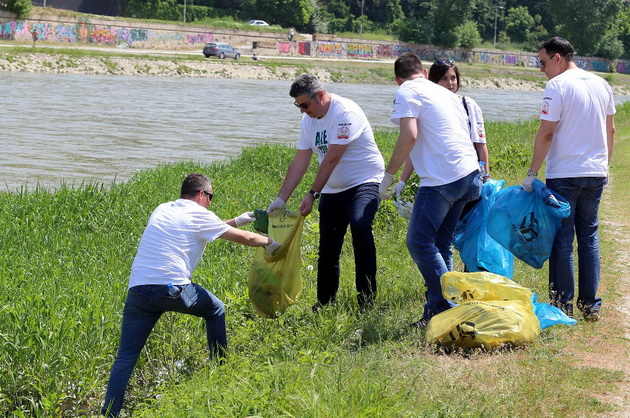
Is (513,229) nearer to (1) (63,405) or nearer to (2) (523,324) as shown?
(2) (523,324)

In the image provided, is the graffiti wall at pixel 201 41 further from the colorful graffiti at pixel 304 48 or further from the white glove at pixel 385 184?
the white glove at pixel 385 184

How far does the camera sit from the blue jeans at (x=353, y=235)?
20.2 ft

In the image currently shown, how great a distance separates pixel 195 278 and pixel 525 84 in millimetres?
68149

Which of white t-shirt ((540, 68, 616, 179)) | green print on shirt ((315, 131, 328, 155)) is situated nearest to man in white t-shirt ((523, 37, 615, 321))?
white t-shirt ((540, 68, 616, 179))

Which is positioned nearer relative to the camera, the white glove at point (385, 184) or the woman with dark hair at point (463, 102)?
the white glove at point (385, 184)

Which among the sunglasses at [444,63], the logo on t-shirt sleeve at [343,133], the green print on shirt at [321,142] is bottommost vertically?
the green print on shirt at [321,142]

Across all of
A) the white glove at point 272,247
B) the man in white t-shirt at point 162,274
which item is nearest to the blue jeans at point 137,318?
the man in white t-shirt at point 162,274

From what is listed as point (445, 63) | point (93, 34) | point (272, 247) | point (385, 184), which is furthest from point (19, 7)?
point (385, 184)

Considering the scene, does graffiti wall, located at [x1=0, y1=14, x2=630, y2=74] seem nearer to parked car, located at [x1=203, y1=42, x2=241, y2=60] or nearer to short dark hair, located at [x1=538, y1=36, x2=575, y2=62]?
parked car, located at [x1=203, y1=42, x2=241, y2=60]

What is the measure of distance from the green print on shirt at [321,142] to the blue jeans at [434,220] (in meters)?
0.84

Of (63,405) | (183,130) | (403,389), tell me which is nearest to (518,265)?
(403,389)

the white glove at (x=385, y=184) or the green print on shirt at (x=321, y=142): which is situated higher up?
the green print on shirt at (x=321, y=142)

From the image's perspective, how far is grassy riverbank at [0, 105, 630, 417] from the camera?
4.50 meters

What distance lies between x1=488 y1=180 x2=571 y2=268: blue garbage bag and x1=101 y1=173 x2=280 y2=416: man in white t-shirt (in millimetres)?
1973
